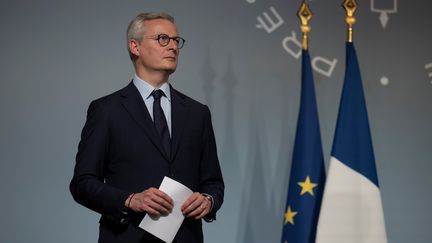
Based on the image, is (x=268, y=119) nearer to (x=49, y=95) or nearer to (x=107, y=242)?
(x=49, y=95)

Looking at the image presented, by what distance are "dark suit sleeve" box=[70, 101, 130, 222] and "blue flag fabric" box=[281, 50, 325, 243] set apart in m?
0.85

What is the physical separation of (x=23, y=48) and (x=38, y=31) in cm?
10

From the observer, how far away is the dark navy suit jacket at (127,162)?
6.75ft

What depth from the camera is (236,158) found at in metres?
3.20

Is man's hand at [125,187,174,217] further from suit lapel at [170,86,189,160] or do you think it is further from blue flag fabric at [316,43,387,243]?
blue flag fabric at [316,43,387,243]

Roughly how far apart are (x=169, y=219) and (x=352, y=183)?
0.87 meters

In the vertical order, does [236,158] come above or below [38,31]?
below

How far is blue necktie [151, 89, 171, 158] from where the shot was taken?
83.9 inches

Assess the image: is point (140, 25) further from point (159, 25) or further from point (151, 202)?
point (151, 202)

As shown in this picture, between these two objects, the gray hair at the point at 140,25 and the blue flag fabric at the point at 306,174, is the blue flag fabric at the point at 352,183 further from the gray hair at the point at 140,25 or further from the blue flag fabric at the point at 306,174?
the gray hair at the point at 140,25

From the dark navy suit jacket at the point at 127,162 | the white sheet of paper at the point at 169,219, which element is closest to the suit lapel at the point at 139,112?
the dark navy suit jacket at the point at 127,162

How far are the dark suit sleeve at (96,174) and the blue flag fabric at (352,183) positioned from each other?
0.88 meters

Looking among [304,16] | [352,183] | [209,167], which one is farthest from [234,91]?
[209,167]

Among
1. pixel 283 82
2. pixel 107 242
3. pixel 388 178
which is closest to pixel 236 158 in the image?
pixel 283 82
